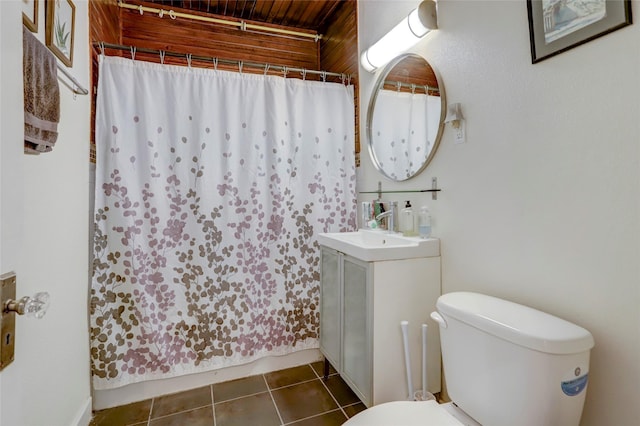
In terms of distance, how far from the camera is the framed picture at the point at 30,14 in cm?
108

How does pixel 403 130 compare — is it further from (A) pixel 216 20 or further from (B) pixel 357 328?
(A) pixel 216 20

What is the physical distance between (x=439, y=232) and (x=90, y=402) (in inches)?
82.6

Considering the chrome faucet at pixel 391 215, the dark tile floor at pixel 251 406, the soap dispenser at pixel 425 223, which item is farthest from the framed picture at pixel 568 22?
the dark tile floor at pixel 251 406

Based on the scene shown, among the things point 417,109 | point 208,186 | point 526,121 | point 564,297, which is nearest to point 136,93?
point 208,186

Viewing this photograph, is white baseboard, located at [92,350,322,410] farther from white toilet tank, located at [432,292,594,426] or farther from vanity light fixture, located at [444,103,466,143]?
vanity light fixture, located at [444,103,466,143]

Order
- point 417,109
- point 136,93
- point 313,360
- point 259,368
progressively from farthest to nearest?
point 313,360, point 259,368, point 136,93, point 417,109

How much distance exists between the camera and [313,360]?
7.48 feet

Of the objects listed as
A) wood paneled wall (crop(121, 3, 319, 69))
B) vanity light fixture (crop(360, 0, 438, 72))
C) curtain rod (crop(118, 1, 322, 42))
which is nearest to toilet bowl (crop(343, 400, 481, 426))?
vanity light fixture (crop(360, 0, 438, 72))

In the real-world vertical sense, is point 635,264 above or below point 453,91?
below

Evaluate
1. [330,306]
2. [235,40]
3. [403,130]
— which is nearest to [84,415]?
[330,306]

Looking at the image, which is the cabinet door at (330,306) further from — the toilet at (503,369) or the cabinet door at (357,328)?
the toilet at (503,369)

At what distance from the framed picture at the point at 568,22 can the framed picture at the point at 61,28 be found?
5.86 feet

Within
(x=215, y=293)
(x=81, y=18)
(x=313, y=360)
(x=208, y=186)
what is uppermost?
(x=81, y=18)

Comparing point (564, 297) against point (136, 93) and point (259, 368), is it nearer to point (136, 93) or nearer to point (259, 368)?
point (259, 368)
